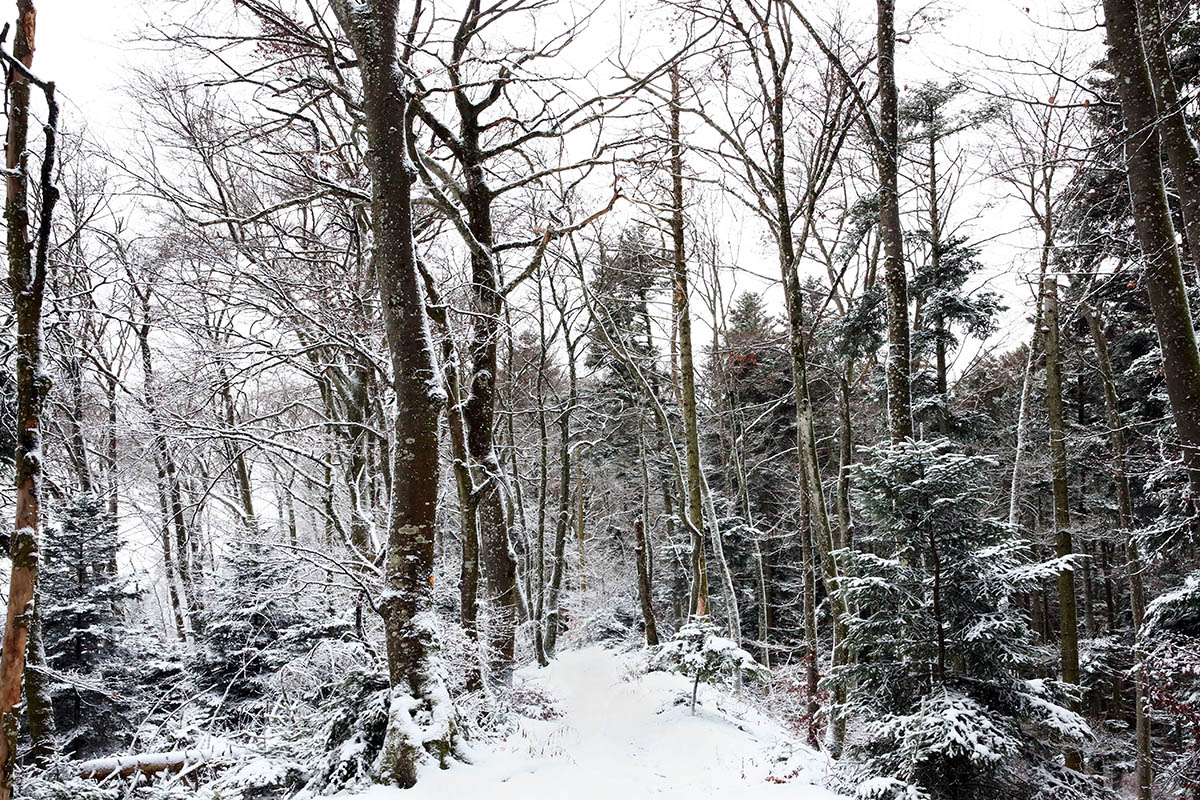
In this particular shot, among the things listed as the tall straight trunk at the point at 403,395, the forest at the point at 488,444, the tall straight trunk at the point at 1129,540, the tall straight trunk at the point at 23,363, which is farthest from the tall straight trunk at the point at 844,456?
the tall straight trunk at the point at 23,363

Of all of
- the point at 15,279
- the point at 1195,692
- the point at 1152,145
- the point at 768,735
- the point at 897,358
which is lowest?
the point at 768,735

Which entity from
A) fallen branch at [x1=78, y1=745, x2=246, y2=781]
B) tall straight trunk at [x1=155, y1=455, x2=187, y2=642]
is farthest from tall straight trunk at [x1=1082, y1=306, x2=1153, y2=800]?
tall straight trunk at [x1=155, y1=455, x2=187, y2=642]

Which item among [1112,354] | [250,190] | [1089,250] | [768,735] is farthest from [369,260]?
[1112,354]

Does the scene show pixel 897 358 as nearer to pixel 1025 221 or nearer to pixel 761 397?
pixel 1025 221

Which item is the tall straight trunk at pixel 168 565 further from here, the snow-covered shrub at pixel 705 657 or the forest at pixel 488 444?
the snow-covered shrub at pixel 705 657

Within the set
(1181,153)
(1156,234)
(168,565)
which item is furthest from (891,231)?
(168,565)

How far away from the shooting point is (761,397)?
2545 cm

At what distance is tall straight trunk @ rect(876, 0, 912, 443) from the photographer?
730 cm

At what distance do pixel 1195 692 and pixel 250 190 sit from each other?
15.2m

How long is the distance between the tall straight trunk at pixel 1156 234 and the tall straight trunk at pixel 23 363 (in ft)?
31.6

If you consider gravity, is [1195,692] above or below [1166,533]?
below

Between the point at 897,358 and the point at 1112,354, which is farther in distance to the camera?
the point at 1112,354

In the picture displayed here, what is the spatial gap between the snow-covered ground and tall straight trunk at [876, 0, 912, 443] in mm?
3993

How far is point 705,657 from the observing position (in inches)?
307
